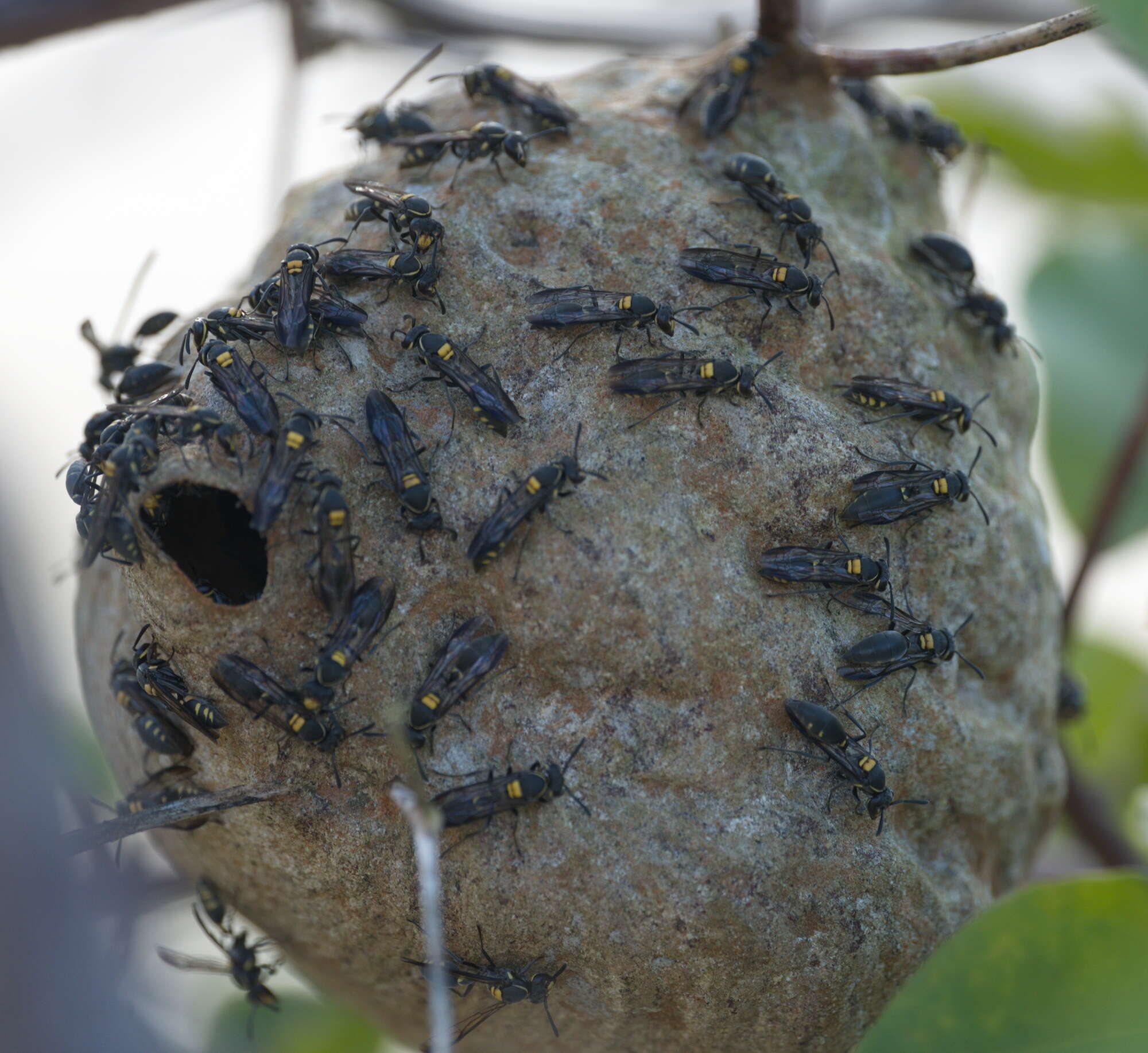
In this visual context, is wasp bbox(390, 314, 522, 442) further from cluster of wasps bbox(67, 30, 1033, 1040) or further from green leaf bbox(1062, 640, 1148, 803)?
green leaf bbox(1062, 640, 1148, 803)

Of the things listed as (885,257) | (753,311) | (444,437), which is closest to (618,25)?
(885,257)

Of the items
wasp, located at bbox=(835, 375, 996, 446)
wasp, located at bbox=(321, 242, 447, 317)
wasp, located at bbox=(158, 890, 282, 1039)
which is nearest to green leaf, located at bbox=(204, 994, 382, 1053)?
wasp, located at bbox=(158, 890, 282, 1039)

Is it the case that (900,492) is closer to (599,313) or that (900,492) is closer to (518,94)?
(599,313)

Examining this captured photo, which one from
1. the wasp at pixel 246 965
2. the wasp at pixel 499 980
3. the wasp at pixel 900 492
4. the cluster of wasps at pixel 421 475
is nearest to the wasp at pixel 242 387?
the cluster of wasps at pixel 421 475

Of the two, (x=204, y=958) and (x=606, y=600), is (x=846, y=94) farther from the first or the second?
(x=204, y=958)

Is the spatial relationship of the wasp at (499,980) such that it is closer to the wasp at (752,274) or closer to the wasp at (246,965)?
the wasp at (246,965)

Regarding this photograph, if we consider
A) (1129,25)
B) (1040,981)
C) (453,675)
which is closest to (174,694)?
(453,675)

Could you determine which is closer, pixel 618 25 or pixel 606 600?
pixel 606 600
